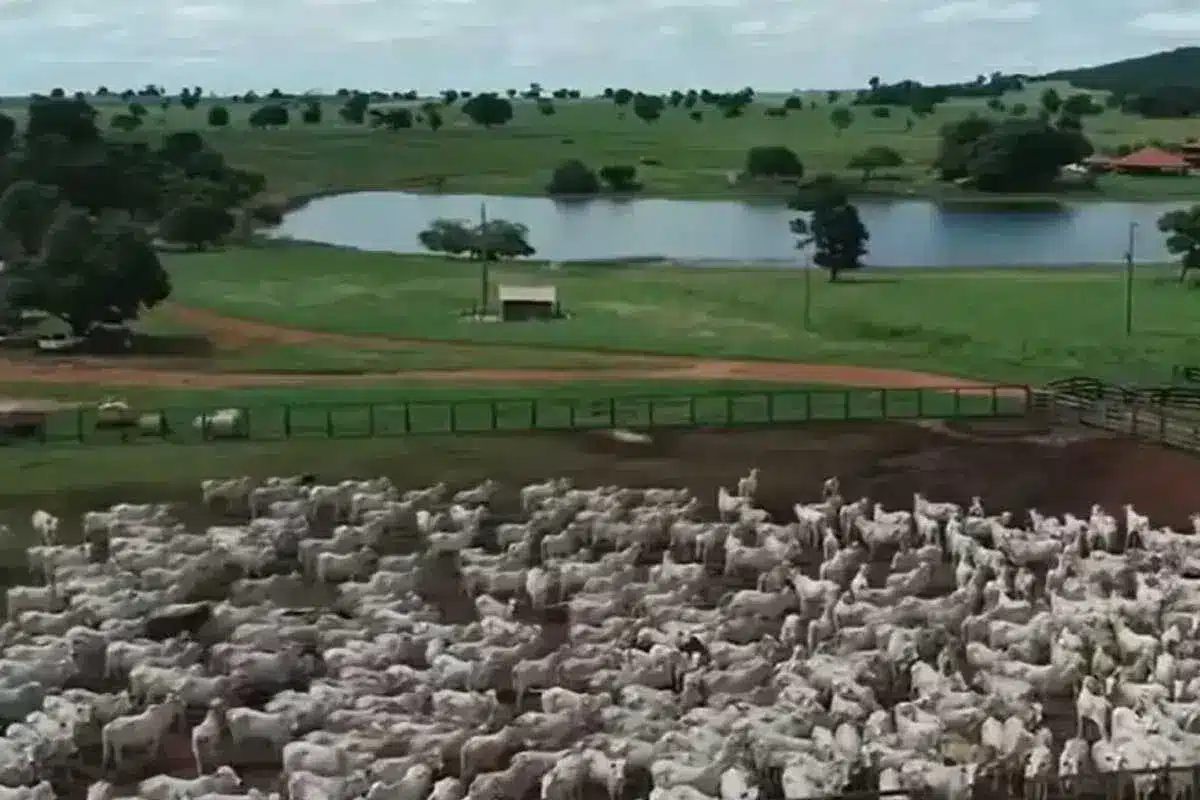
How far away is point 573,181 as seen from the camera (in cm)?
12119

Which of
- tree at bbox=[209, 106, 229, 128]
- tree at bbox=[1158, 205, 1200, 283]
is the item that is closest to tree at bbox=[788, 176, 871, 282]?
tree at bbox=[1158, 205, 1200, 283]

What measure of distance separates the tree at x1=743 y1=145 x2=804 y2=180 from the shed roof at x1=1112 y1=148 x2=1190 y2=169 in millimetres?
21386

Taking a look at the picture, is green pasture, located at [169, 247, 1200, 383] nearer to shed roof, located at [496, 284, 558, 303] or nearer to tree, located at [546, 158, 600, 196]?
shed roof, located at [496, 284, 558, 303]

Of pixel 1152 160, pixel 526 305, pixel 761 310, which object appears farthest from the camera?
pixel 1152 160

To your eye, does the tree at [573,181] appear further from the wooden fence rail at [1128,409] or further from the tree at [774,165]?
the wooden fence rail at [1128,409]

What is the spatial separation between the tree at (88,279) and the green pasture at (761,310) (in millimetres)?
6611

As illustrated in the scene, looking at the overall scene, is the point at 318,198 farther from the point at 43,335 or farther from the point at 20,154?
the point at 43,335

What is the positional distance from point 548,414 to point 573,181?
3090 inches

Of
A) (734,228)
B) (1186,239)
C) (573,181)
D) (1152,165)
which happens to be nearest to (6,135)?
(573,181)

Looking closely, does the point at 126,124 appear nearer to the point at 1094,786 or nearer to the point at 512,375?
the point at 512,375

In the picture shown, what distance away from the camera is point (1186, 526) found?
33.0 meters

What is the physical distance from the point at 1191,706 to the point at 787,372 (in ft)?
101

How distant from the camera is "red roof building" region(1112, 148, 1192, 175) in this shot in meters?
124

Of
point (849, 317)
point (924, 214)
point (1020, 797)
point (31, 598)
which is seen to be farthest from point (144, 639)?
point (924, 214)
